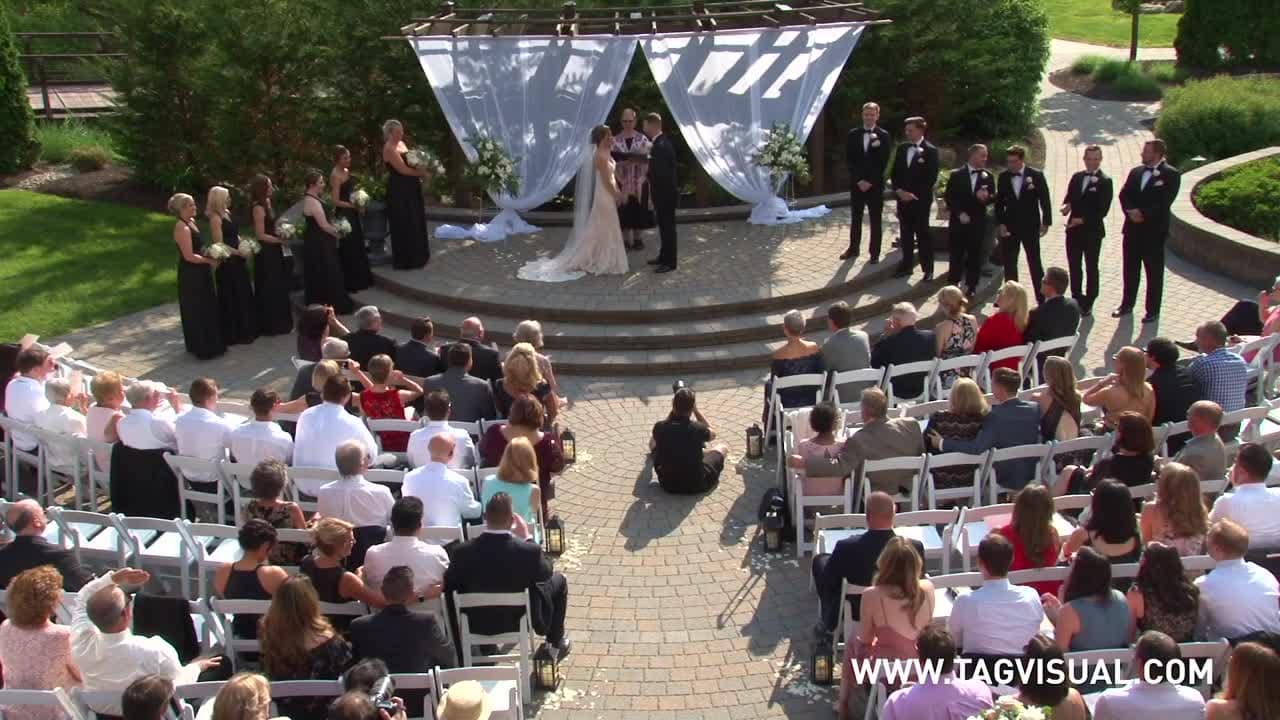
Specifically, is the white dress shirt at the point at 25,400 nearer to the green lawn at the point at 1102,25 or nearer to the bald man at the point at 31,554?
the bald man at the point at 31,554

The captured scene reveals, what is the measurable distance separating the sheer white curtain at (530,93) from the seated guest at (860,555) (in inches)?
348

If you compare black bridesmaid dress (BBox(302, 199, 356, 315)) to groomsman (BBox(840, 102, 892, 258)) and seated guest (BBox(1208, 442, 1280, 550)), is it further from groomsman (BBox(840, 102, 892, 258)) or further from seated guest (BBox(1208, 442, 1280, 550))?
seated guest (BBox(1208, 442, 1280, 550))

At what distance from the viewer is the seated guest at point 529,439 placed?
31.8 ft

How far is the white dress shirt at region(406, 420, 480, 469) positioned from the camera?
9.59 m

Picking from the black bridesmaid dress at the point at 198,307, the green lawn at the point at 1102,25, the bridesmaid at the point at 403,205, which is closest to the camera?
the black bridesmaid dress at the point at 198,307

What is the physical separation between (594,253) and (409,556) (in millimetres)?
7856

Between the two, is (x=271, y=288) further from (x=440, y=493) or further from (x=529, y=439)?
(x=440, y=493)

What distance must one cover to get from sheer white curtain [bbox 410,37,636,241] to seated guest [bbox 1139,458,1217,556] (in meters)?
9.60

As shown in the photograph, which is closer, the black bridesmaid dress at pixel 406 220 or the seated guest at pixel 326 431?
the seated guest at pixel 326 431

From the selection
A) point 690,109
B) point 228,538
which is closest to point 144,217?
point 690,109

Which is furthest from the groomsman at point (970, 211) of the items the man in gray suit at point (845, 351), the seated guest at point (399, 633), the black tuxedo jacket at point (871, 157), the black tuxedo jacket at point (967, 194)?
the seated guest at point (399, 633)

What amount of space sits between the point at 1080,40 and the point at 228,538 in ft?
102

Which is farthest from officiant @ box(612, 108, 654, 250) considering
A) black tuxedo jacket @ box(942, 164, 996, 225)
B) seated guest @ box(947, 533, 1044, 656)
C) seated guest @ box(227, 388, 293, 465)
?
seated guest @ box(947, 533, 1044, 656)

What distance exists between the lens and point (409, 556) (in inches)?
315
